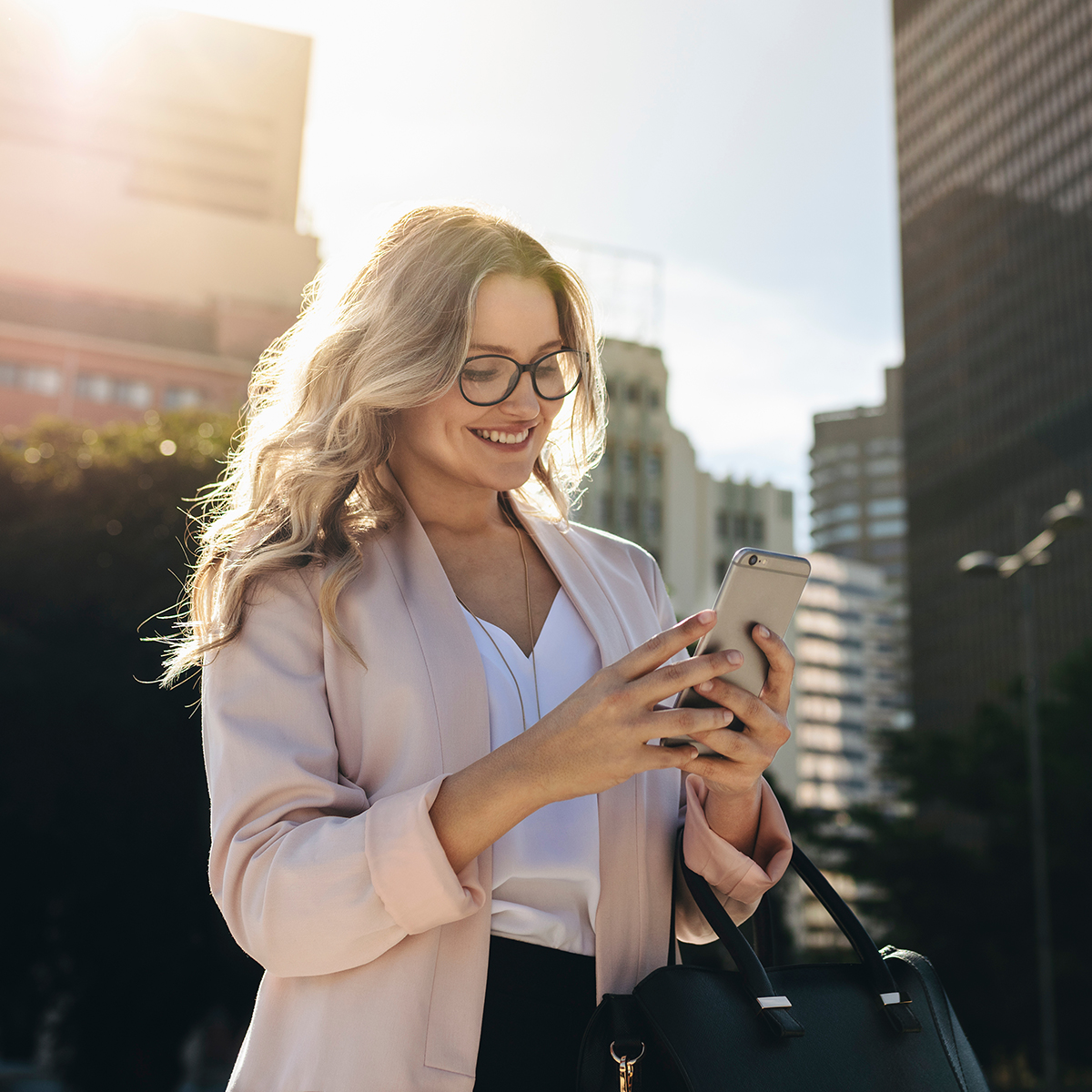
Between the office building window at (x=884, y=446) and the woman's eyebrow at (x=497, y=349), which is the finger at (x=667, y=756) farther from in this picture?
the office building window at (x=884, y=446)

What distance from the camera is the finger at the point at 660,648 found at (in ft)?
4.73

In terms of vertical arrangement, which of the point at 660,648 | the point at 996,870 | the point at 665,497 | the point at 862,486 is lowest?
the point at 996,870

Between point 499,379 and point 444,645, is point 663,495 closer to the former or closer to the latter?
point 499,379

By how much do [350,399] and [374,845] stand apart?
776 mm

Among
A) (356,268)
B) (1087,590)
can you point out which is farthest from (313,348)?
(1087,590)

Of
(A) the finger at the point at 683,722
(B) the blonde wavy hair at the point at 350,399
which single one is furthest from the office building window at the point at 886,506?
(A) the finger at the point at 683,722

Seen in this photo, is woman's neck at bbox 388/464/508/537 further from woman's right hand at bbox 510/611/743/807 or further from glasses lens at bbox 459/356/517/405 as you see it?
woman's right hand at bbox 510/611/743/807

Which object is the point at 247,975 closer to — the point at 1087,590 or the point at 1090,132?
the point at 1087,590

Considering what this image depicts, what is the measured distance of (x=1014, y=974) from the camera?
21094 mm

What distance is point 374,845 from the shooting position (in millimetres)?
1582

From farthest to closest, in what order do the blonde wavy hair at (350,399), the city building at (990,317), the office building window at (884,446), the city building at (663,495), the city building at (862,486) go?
1. the city building at (862,486)
2. the office building window at (884,446)
3. the city building at (990,317)
4. the city building at (663,495)
5. the blonde wavy hair at (350,399)

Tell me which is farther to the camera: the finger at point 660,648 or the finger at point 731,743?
the finger at point 731,743

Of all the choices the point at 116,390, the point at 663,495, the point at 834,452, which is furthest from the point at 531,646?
the point at 834,452

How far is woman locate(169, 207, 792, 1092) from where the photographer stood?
5.19 feet
